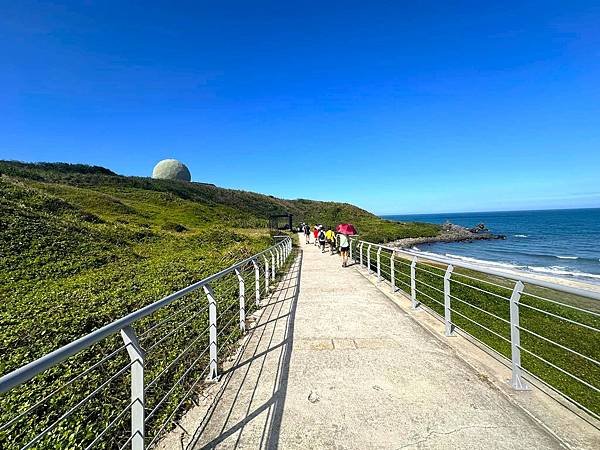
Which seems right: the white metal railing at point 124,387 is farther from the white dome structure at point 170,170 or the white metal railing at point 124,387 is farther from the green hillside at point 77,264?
the white dome structure at point 170,170

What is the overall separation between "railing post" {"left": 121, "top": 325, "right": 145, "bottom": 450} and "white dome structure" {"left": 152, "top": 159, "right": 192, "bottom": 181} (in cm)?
7685

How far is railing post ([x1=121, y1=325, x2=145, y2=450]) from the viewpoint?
2328 millimetres

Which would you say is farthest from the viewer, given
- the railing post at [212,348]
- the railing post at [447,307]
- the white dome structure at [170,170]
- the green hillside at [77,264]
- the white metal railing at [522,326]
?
the white dome structure at [170,170]

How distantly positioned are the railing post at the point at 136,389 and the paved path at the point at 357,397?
542mm

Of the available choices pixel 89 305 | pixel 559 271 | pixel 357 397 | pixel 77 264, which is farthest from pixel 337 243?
pixel 559 271

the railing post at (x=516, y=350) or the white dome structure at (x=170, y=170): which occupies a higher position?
the white dome structure at (x=170, y=170)

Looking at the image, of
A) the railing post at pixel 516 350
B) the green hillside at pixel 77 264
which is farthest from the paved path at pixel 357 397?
the green hillside at pixel 77 264

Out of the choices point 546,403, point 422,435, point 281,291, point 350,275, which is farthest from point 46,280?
point 546,403

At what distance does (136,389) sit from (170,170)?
78177mm

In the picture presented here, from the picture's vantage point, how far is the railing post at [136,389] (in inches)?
91.7

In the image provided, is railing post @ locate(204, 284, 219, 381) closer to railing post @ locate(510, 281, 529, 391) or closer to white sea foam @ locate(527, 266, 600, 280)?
railing post @ locate(510, 281, 529, 391)

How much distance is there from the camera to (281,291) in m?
8.70

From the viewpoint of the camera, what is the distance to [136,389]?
7.82ft

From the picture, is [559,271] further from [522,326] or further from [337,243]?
[522,326]
